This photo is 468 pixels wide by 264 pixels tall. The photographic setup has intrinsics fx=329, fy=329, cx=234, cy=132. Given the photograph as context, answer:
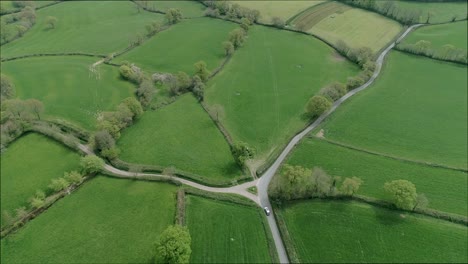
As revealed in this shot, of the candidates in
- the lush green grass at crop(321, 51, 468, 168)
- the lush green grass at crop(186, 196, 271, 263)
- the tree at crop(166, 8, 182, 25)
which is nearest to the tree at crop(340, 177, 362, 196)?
the lush green grass at crop(186, 196, 271, 263)

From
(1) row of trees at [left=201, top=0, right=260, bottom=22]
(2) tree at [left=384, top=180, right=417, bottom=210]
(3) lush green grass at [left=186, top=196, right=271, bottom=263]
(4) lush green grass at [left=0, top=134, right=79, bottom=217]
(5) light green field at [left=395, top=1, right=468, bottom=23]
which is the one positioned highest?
(5) light green field at [left=395, top=1, right=468, bottom=23]

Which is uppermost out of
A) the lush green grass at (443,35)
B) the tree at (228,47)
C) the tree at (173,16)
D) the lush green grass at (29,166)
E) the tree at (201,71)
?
the lush green grass at (443,35)

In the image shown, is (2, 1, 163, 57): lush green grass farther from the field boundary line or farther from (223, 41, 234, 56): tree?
the field boundary line

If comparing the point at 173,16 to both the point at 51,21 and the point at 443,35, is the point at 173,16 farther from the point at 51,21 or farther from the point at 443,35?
the point at 443,35

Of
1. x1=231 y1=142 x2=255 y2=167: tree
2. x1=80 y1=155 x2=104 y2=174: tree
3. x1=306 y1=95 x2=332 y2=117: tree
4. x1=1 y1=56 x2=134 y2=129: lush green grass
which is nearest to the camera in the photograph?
x1=80 y1=155 x2=104 y2=174: tree

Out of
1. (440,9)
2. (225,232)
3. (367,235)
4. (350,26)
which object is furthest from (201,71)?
(440,9)

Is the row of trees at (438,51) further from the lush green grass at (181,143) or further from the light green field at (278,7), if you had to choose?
the lush green grass at (181,143)

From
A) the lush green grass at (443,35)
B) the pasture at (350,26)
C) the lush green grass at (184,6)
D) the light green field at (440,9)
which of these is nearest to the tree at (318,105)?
the pasture at (350,26)
